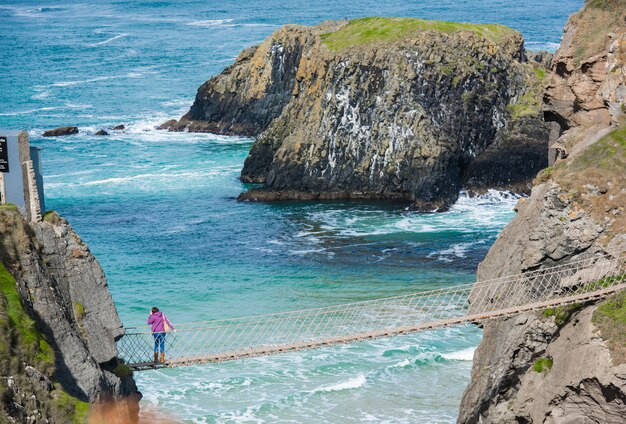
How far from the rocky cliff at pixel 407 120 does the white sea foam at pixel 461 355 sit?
1953cm

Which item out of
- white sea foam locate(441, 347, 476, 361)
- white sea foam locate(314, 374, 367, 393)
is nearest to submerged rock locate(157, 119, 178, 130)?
white sea foam locate(441, 347, 476, 361)

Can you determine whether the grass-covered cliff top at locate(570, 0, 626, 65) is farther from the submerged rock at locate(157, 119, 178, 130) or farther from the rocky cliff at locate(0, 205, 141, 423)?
the submerged rock at locate(157, 119, 178, 130)

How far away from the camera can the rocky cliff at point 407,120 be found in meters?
55.7

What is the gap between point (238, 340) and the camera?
35750 millimetres

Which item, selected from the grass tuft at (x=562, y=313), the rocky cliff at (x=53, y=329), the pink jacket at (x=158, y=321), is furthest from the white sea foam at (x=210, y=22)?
the rocky cliff at (x=53, y=329)

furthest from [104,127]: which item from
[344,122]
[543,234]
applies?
[543,234]

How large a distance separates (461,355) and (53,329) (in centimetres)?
1585

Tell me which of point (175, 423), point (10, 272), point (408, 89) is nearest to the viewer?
point (10, 272)

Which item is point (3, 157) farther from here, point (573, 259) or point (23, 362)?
point (573, 259)

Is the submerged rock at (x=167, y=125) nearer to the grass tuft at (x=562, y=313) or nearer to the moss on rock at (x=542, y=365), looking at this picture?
the grass tuft at (x=562, y=313)

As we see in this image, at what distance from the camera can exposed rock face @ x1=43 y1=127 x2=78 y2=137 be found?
7675cm

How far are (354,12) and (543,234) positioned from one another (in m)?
98.6

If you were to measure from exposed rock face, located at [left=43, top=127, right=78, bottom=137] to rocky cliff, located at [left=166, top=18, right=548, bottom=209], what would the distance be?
67.5 ft

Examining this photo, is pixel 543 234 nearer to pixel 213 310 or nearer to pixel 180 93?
pixel 213 310
